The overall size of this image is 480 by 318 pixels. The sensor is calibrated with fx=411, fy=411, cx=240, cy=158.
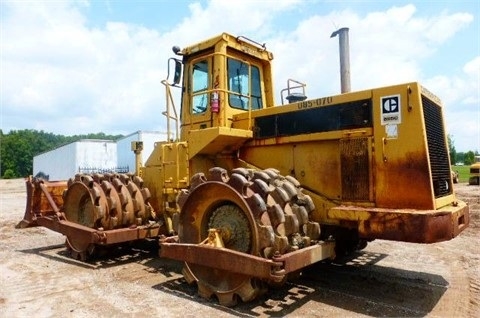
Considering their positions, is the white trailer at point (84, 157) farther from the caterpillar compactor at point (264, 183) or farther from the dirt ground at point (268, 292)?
the caterpillar compactor at point (264, 183)

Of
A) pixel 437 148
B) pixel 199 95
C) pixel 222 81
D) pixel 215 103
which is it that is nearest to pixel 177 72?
pixel 199 95

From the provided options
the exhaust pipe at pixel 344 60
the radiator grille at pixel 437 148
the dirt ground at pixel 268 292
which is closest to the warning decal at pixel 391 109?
the radiator grille at pixel 437 148

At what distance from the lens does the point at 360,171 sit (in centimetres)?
491

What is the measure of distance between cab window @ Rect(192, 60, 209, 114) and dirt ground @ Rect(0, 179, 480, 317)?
8.29ft

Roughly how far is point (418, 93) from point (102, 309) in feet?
13.8

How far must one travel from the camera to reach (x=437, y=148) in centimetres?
496

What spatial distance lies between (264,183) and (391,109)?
5.47 feet

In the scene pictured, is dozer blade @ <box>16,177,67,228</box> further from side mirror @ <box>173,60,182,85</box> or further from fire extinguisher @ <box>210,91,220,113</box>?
fire extinguisher @ <box>210,91,220,113</box>

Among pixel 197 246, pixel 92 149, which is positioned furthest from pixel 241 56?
pixel 92 149

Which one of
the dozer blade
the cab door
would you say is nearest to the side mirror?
the cab door

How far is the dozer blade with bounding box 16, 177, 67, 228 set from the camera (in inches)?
300

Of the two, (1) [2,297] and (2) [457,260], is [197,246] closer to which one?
(1) [2,297]

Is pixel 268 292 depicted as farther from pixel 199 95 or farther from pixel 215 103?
pixel 199 95

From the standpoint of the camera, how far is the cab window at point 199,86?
656 centimetres
